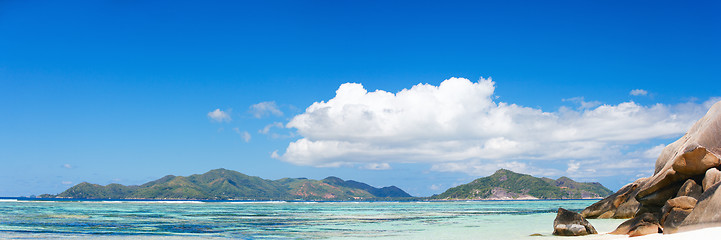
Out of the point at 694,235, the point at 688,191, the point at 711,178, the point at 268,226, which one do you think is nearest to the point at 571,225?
the point at 688,191

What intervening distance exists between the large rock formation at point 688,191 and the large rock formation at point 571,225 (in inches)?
63.7

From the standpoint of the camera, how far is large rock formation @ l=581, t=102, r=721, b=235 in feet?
63.5

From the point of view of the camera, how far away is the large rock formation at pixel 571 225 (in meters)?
25.7

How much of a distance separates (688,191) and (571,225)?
591 cm

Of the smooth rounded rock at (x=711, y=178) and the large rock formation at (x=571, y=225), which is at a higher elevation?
the smooth rounded rock at (x=711, y=178)

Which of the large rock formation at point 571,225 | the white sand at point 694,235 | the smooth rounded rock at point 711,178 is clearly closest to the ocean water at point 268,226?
the large rock formation at point 571,225

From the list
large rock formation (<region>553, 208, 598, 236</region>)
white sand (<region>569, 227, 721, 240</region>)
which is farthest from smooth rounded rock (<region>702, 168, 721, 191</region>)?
large rock formation (<region>553, 208, 598, 236</region>)

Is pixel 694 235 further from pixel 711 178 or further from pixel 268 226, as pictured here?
pixel 268 226

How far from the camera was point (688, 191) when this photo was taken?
2362cm

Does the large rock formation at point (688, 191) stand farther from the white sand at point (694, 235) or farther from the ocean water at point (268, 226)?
the ocean water at point (268, 226)

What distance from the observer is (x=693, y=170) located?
24.1m

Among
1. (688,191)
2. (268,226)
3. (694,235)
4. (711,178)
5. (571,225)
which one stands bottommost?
(268,226)

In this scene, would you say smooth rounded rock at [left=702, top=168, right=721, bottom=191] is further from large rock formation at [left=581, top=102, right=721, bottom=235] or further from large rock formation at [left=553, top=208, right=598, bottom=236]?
large rock formation at [left=553, top=208, right=598, bottom=236]

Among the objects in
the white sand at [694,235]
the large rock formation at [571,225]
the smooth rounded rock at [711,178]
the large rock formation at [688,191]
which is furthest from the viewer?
the large rock formation at [571,225]
